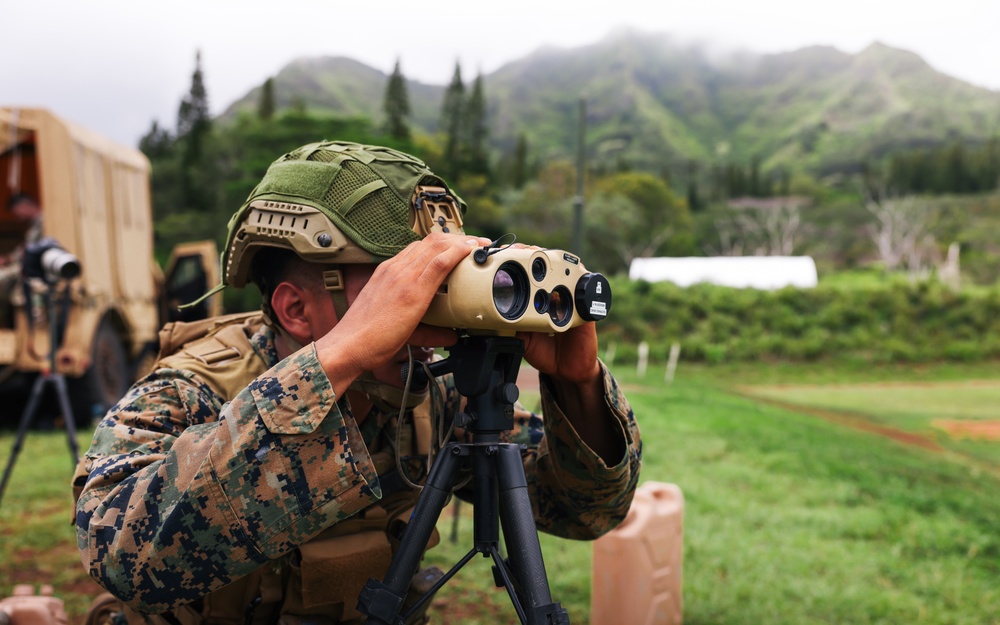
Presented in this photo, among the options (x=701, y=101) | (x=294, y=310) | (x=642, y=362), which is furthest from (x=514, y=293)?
(x=701, y=101)

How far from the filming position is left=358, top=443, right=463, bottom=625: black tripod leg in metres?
1.37

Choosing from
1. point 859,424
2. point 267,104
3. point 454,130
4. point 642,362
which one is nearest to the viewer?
point 859,424

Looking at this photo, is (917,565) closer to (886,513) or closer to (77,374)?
(886,513)

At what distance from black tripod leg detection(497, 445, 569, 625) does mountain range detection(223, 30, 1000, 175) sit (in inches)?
3132

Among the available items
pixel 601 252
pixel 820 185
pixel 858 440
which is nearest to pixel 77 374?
pixel 858 440

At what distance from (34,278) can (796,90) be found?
15588cm

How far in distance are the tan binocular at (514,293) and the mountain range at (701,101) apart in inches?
3129

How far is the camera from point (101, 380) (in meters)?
7.58

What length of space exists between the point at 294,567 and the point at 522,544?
1.84 feet

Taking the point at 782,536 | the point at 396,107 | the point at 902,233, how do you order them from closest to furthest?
the point at 782,536
the point at 396,107
the point at 902,233

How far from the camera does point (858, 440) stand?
9430 millimetres

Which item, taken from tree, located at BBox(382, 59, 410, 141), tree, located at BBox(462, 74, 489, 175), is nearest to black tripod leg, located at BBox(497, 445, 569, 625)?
tree, located at BBox(382, 59, 410, 141)

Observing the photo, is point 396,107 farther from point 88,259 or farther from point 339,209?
point 339,209

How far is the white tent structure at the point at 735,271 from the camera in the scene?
92.5 feet
